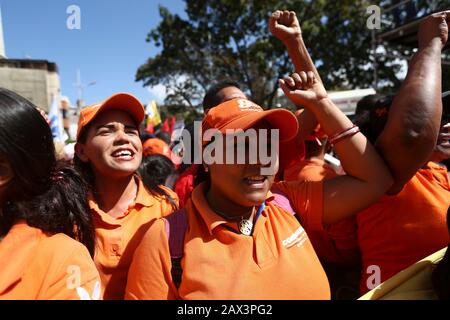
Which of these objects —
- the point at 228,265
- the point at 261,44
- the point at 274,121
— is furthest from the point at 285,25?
the point at 261,44

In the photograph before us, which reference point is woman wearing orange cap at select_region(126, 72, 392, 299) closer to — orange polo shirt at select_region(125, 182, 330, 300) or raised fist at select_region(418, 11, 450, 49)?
orange polo shirt at select_region(125, 182, 330, 300)

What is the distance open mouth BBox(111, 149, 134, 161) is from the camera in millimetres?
1766

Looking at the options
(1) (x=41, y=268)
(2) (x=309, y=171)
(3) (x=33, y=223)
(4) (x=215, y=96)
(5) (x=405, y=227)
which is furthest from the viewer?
(4) (x=215, y=96)

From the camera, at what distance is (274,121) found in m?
1.38

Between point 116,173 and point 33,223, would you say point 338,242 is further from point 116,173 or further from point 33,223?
point 33,223

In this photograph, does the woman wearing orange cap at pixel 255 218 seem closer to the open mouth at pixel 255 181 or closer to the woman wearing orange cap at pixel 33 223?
the open mouth at pixel 255 181

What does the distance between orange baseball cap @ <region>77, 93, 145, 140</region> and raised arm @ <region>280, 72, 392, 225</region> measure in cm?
73

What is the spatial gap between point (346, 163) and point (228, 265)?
54 centimetres

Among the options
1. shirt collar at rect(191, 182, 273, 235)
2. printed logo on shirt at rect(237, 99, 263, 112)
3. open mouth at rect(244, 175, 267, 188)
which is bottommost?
shirt collar at rect(191, 182, 273, 235)

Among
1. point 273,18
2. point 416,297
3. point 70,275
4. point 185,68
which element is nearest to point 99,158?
point 70,275

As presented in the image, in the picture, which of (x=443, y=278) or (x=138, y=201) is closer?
(x=443, y=278)

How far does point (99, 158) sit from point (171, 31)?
15210mm

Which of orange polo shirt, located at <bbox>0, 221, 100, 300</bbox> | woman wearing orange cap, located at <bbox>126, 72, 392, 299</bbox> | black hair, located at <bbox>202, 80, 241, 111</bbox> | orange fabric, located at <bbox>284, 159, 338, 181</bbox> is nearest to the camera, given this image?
orange polo shirt, located at <bbox>0, 221, 100, 300</bbox>

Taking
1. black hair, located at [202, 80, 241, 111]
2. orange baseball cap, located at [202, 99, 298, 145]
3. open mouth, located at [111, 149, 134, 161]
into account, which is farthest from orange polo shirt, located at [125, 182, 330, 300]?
black hair, located at [202, 80, 241, 111]
